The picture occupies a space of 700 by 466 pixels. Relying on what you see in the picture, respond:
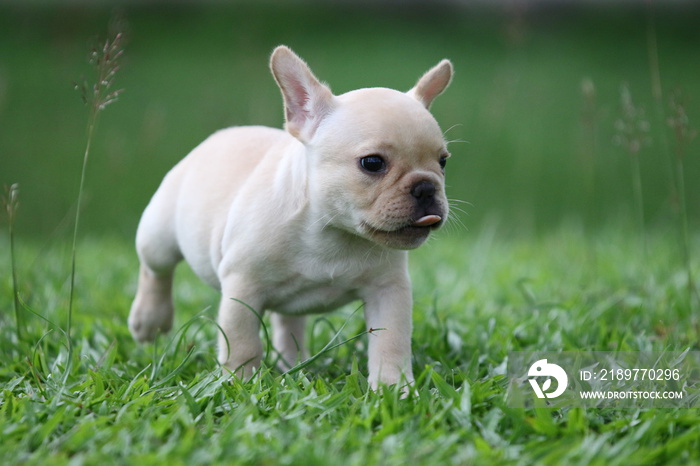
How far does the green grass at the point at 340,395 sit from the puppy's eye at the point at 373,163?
2.43 ft

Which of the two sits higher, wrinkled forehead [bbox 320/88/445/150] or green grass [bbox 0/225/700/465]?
wrinkled forehead [bbox 320/88/445/150]

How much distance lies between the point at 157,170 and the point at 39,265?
472cm

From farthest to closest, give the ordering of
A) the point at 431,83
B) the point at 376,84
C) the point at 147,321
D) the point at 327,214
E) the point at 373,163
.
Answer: the point at 376,84, the point at 147,321, the point at 431,83, the point at 327,214, the point at 373,163

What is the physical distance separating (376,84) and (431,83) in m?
7.55

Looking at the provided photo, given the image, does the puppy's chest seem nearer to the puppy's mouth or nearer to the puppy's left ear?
the puppy's mouth

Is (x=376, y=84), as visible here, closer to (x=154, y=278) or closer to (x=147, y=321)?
(x=154, y=278)

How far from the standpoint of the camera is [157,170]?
1005 centimetres

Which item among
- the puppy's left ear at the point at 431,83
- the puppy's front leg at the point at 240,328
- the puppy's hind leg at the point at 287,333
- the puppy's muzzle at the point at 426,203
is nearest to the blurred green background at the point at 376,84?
the puppy's left ear at the point at 431,83

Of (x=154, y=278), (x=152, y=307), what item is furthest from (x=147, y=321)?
(x=154, y=278)

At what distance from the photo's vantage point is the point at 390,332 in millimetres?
3258

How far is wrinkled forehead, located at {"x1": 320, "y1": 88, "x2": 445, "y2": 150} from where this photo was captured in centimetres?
302

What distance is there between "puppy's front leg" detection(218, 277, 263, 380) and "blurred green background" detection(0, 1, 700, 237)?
10.3ft

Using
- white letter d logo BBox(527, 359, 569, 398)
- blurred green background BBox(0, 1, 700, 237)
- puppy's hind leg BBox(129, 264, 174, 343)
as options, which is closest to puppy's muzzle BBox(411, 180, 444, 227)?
white letter d logo BBox(527, 359, 569, 398)

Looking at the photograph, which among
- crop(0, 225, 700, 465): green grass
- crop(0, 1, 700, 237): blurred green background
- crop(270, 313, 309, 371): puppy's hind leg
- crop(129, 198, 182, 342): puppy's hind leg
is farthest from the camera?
crop(0, 1, 700, 237): blurred green background
